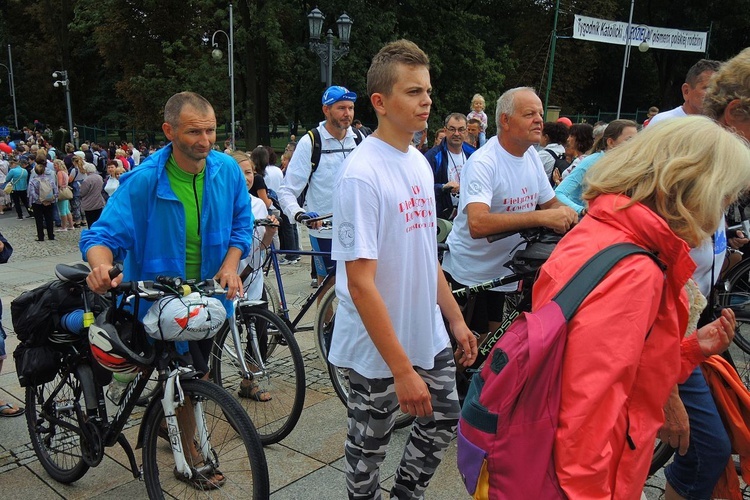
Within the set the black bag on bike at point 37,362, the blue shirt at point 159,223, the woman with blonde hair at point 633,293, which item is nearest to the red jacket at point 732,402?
the woman with blonde hair at point 633,293

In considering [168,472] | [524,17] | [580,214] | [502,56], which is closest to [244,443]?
[168,472]

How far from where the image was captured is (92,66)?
46.7 m

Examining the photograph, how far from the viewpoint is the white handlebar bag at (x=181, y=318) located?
8.25 feet

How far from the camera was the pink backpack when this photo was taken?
55.4 inches

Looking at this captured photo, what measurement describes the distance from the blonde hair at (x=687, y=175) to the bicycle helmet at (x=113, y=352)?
81.1 inches

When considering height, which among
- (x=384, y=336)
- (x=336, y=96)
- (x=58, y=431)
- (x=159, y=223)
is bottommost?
(x=58, y=431)

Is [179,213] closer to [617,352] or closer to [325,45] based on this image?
[617,352]

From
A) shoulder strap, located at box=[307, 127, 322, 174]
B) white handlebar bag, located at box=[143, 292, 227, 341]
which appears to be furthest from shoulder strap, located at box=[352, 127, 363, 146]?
white handlebar bag, located at box=[143, 292, 227, 341]

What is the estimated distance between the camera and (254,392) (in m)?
4.09

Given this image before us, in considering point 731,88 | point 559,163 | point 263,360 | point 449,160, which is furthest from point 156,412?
point 559,163

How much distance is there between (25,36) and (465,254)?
56.3 meters

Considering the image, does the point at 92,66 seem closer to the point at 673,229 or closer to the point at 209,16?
the point at 209,16

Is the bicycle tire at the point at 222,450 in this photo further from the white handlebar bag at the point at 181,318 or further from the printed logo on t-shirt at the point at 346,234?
the printed logo on t-shirt at the point at 346,234

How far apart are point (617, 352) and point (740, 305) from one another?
3772 millimetres
